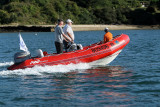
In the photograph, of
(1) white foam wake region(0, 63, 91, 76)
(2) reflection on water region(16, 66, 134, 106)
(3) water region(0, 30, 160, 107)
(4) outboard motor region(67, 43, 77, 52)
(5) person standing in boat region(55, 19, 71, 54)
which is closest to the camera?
(3) water region(0, 30, 160, 107)

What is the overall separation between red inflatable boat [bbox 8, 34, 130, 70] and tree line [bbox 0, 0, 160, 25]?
69947mm

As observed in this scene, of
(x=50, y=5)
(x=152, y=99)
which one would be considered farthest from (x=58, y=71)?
(x=50, y=5)

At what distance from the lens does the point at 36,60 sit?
43.1 ft

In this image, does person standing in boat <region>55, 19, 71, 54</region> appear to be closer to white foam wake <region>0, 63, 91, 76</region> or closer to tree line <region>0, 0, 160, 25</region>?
white foam wake <region>0, 63, 91, 76</region>

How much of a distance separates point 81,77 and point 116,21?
82814 millimetres

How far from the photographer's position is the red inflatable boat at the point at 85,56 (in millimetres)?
13133

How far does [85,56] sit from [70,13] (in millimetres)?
77760

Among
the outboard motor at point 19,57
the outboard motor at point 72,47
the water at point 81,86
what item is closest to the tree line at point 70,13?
the outboard motor at point 72,47

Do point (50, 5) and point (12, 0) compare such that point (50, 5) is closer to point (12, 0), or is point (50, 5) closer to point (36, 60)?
point (12, 0)

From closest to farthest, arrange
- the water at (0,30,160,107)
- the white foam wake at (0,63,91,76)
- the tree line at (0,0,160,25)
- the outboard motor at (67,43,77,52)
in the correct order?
the water at (0,30,160,107) → the white foam wake at (0,63,91,76) → the outboard motor at (67,43,77,52) → the tree line at (0,0,160,25)

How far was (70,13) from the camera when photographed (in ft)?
299

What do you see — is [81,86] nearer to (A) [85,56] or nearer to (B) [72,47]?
(A) [85,56]

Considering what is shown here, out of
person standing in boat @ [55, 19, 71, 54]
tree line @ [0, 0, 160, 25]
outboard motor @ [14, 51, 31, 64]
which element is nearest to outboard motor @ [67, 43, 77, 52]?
person standing in boat @ [55, 19, 71, 54]

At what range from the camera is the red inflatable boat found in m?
13.1
